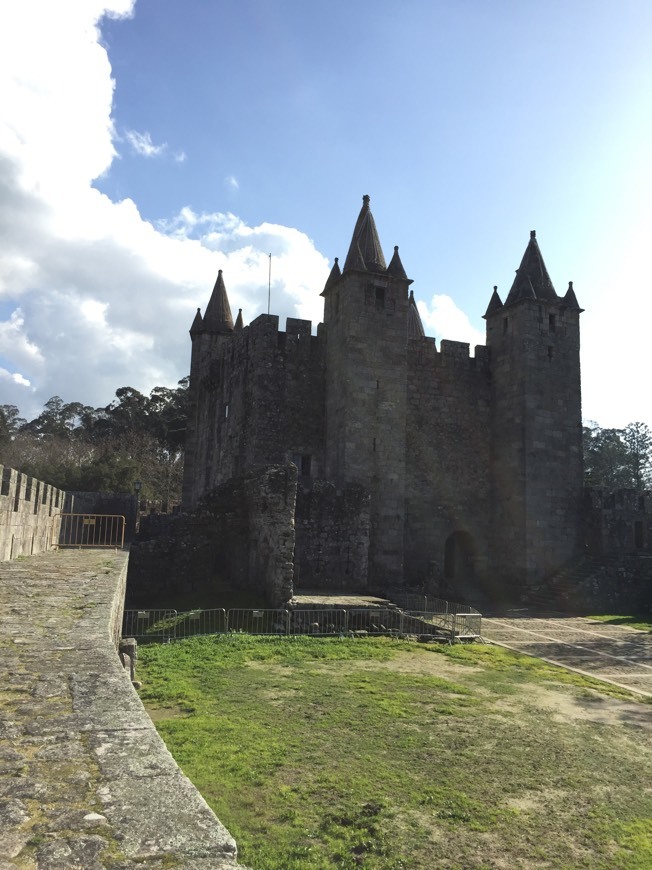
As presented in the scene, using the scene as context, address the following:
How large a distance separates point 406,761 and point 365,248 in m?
22.6

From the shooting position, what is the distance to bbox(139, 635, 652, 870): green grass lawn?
5141mm

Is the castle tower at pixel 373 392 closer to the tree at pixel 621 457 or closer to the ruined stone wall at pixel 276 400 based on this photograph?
the ruined stone wall at pixel 276 400

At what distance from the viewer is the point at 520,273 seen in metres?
29.2

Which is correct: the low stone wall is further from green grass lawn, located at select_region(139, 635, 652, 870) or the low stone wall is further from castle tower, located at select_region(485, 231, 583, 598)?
castle tower, located at select_region(485, 231, 583, 598)

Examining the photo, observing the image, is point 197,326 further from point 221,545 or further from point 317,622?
point 317,622

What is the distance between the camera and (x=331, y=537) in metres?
20.9

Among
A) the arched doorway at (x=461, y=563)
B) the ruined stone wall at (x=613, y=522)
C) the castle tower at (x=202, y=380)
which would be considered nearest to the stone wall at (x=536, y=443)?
the ruined stone wall at (x=613, y=522)

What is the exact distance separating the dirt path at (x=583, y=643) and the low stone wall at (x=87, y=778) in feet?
34.9

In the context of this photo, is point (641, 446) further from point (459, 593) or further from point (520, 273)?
point (459, 593)

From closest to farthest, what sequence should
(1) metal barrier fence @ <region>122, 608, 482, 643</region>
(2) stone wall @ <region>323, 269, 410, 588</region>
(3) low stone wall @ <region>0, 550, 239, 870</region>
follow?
(3) low stone wall @ <region>0, 550, 239, 870</region> < (1) metal barrier fence @ <region>122, 608, 482, 643</region> < (2) stone wall @ <region>323, 269, 410, 588</region>

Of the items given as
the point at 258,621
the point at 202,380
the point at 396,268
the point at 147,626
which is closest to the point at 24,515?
the point at 147,626

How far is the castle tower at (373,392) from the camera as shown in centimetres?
2438

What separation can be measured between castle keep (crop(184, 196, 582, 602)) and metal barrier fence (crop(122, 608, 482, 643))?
7.42 metres

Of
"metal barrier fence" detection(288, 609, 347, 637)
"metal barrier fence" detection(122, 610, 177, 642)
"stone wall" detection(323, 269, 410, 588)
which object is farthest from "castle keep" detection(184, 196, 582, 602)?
"metal barrier fence" detection(122, 610, 177, 642)
